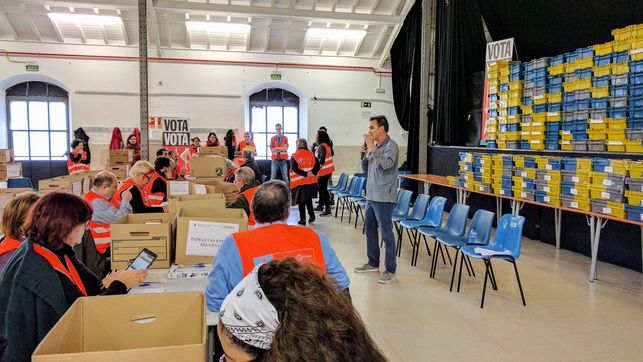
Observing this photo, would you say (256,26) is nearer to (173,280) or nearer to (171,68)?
(171,68)

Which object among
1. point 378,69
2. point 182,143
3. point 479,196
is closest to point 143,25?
point 182,143

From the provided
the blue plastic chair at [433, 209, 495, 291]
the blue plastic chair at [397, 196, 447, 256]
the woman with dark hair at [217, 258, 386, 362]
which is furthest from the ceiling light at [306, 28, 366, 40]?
the woman with dark hair at [217, 258, 386, 362]

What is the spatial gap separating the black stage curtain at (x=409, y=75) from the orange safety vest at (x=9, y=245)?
8446 mm

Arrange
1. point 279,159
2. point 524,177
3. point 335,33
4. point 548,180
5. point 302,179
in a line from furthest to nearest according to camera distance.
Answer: point 335,33, point 279,159, point 302,179, point 524,177, point 548,180

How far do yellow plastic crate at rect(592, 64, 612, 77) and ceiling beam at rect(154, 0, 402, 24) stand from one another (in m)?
6.28

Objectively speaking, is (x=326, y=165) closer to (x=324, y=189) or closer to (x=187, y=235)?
(x=324, y=189)

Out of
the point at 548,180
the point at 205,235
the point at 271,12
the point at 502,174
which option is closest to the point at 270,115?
the point at 271,12

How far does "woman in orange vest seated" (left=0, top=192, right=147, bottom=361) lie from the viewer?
63.1 inches

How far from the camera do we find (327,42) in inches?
471

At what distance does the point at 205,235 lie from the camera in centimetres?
277

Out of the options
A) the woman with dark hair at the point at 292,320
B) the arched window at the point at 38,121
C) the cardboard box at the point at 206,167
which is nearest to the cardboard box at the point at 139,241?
the woman with dark hair at the point at 292,320

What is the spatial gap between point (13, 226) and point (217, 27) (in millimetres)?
9513

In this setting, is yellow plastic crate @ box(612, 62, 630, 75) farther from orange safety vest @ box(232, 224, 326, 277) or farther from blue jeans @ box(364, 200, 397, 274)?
orange safety vest @ box(232, 224, 326, 277)


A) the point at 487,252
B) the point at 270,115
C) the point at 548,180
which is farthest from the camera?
the point at 270,115
